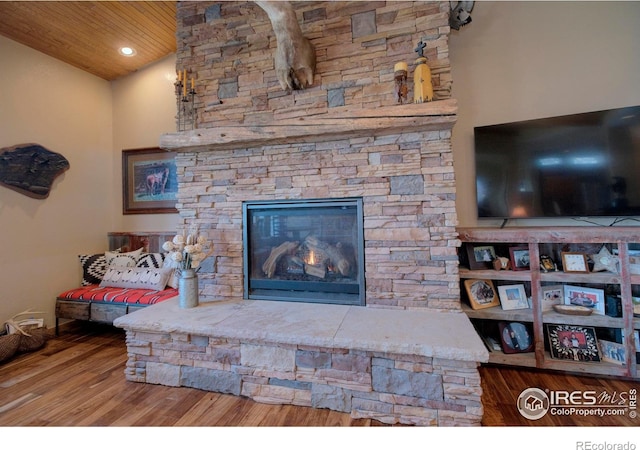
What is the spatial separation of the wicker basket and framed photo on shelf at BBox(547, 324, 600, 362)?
3810 mm

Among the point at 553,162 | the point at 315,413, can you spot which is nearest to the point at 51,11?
the point at 315,413

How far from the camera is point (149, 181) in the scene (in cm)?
308

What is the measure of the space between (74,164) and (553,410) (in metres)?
4.30

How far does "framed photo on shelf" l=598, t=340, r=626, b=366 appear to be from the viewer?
1.67 metres

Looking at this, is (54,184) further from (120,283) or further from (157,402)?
(157,402)

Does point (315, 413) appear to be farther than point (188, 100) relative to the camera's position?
No

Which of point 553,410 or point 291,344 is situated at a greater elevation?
point 291,344

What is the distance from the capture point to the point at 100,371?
1.92 m

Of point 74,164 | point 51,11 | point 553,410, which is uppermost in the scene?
point 51,11

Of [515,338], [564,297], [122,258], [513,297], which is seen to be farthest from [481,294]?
[122,258]

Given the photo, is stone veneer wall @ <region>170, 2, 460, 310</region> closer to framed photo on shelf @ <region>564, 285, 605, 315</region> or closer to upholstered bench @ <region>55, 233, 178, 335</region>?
upholstered bench @ <region>55, 233, 178, 335</region>

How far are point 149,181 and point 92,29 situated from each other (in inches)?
54.7

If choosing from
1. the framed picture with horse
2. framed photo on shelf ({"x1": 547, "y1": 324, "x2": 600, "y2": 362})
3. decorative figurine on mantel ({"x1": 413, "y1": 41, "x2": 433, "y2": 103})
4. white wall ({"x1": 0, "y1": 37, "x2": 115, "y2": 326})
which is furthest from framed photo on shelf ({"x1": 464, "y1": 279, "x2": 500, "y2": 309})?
white wall ({"x1": 0, "y1": 37, "x2": 115, "y2": 326})
